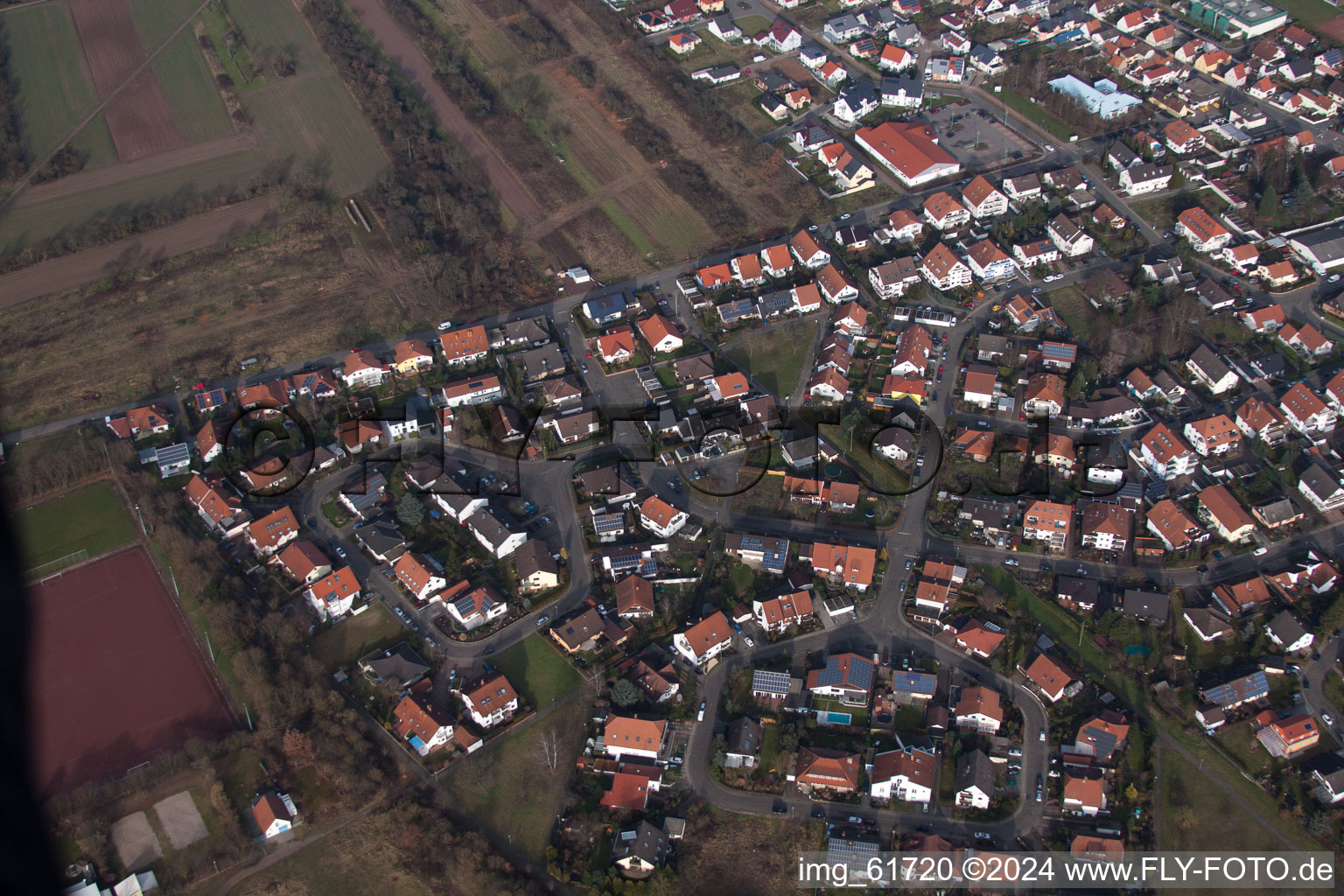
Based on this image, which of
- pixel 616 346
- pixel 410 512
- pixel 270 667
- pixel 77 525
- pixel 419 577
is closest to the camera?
pixel 270 667

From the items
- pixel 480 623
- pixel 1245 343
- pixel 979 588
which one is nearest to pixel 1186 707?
pixel 979 588

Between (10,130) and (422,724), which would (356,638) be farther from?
(10,130)

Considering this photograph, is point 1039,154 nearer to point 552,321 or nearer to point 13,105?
point 552,321

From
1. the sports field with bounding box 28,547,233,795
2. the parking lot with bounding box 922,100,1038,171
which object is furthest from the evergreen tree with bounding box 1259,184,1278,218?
the sports field with bounding box 28,547,233,795

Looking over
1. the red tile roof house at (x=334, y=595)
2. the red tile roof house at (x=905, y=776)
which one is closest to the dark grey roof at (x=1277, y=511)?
the red tile roof house at (x=905, y=776)

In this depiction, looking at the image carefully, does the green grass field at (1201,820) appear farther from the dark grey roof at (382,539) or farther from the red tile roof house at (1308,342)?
the dark grey roof at (382,539)

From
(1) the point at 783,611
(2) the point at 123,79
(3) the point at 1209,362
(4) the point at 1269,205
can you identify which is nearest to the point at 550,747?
(1) the point at 783,611
